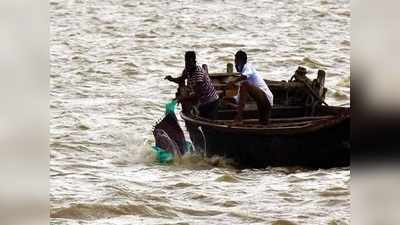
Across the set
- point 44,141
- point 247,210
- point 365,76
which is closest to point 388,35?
point 365,76

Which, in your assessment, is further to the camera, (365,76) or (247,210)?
(247,210)

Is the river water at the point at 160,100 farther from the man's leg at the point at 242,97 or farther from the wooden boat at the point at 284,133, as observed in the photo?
the man's leg at the point at 242,97

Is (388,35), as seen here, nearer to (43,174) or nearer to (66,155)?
(43,174)

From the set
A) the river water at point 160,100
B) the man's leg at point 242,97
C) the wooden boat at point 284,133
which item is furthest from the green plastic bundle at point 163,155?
the man's leg at point 242,97

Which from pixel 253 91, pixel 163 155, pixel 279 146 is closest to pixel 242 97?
pixel 253 91

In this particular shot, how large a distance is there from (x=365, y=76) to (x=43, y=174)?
271 millimetres

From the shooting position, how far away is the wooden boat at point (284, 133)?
8.48 feet

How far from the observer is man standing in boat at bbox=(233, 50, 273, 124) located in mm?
2719

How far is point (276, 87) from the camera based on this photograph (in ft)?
9.54

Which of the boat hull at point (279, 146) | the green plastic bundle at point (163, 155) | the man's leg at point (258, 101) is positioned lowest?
the green plastic bundle at point (163, 155)

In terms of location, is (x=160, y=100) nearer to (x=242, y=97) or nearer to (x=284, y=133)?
(x=242, y=97)

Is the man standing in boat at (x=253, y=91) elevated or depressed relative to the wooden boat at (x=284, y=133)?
elevated

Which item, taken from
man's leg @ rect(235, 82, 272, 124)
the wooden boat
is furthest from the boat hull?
man's leg @ rect(235, 82, 272, 124)

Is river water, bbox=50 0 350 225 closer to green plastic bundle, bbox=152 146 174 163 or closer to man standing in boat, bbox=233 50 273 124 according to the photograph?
green plastic bundle, bbox=152 146 174 163
